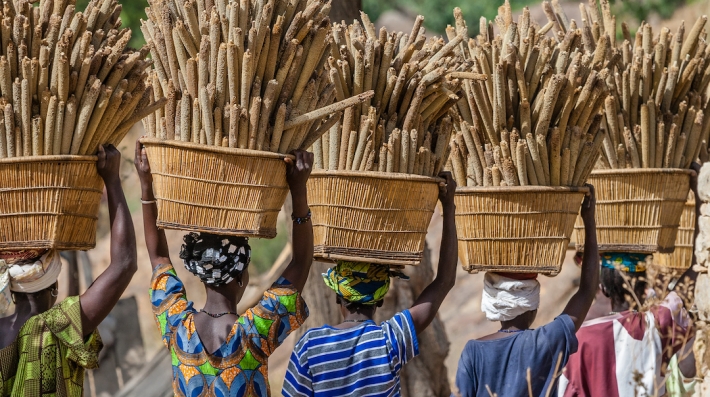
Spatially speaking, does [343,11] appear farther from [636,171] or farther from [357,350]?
[357,350]

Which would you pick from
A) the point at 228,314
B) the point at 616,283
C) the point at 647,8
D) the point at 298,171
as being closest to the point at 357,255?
the point at 298,171

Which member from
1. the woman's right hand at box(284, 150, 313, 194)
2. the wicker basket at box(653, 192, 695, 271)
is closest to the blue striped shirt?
the woman's right hand at box(284, 150, 313, 194)

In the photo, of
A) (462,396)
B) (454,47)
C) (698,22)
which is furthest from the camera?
(698,22)

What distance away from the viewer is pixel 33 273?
329 centimetres

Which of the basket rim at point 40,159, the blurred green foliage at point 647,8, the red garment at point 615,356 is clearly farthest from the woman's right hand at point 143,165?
the blurred green foliage at point 647,8

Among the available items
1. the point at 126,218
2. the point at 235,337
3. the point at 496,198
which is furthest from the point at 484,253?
the point at 126,218

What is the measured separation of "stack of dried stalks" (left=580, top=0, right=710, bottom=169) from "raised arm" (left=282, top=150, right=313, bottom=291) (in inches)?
73.2

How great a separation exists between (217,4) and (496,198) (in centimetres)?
141

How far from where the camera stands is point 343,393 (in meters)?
3.41

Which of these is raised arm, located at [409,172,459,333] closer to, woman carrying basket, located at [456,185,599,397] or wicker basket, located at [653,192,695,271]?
woman carrying basket, located at [456,185,599,397]

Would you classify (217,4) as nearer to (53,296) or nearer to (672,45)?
(53,296)

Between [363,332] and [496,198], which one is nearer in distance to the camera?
[363,332]

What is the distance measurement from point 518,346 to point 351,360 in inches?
28.4

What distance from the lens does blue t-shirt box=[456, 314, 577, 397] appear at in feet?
12.0
